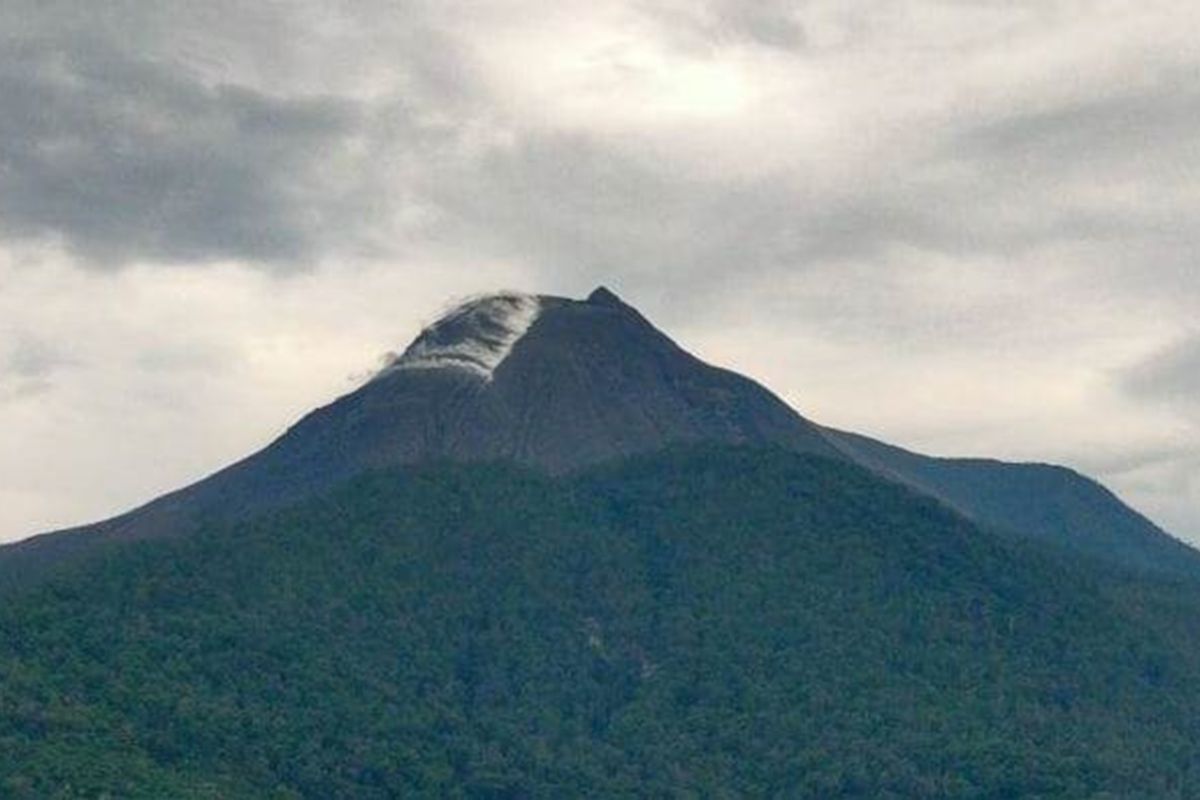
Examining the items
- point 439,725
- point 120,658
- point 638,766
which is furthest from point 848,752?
point 120,658

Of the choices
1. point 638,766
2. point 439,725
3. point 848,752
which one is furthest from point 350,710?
point 848,752

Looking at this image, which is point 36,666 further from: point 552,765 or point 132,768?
point 552,765

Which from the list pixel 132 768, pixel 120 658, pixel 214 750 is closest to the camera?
pixel 132 768

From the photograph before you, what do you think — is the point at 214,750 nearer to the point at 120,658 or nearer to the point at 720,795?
the point at 120,658

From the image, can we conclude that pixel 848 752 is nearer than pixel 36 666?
No

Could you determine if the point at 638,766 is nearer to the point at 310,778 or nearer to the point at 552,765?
the point at 552,765

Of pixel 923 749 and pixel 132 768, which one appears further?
pixel 923 749

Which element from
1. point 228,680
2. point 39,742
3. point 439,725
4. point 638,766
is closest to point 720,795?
point 638,766

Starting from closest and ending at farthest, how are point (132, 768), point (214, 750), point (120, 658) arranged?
point (132, 768), point (214, 750), point (120, 658)
